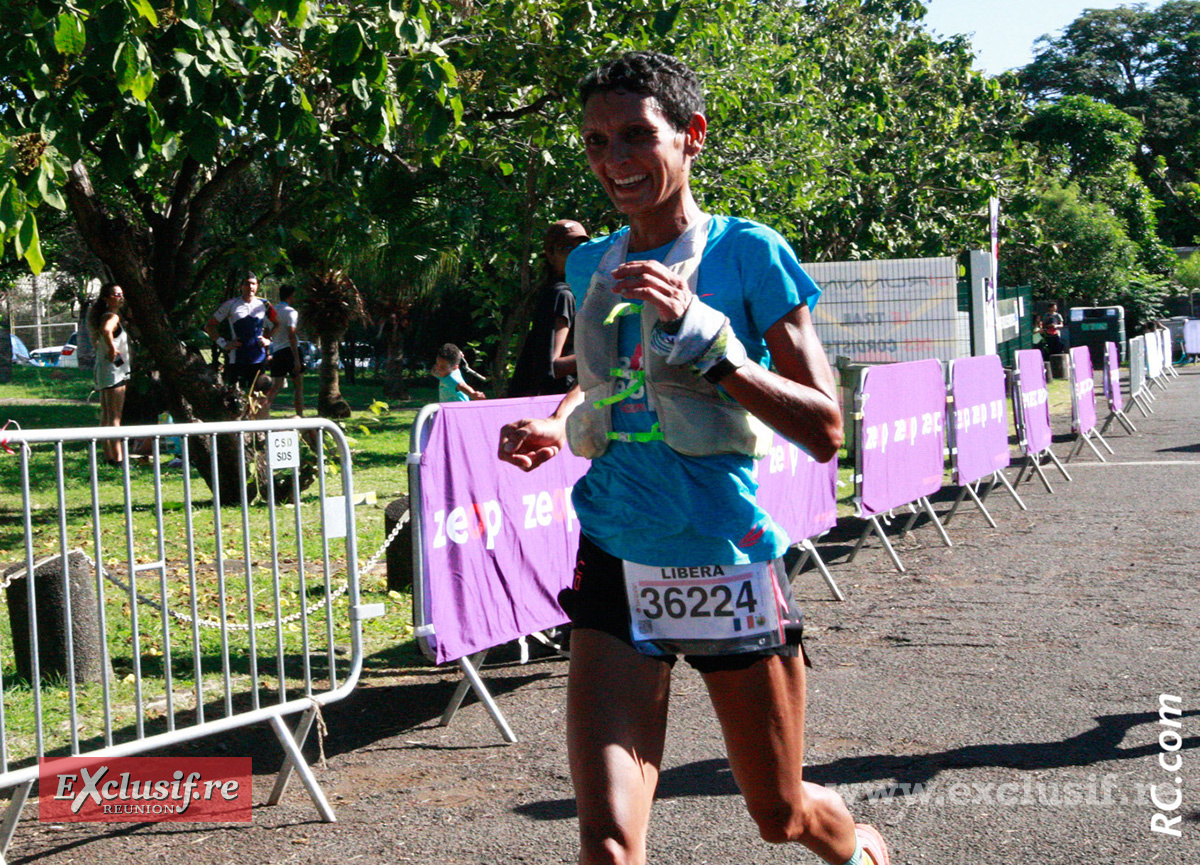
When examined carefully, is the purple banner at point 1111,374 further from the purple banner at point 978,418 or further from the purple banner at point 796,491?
the purple banner at point 796,491

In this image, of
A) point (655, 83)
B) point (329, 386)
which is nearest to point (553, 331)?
point (655, 83)

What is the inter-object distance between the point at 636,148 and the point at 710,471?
0.64 metres

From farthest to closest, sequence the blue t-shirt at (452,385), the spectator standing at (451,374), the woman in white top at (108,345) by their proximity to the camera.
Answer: the woman in white top at (108,345) → the blue t-shirt at (452,385) → the spectator standing at (451,374)

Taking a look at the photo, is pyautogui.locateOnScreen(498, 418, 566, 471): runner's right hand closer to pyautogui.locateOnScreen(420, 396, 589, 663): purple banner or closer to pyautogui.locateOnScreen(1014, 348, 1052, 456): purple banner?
pyautogui.locateOnScreen(420, 396, 589, 663): purple banner

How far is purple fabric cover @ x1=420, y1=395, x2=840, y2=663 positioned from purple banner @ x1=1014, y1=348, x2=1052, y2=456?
22.8 feet

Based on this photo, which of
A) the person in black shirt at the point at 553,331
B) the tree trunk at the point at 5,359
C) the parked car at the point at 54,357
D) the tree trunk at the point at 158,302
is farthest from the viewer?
the parked car at the point at 54,357

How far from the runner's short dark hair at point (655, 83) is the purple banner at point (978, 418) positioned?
7827mm

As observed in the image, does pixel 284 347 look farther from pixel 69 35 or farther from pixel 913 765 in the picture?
pixel 913 765

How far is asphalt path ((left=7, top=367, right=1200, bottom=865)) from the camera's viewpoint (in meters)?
3.93

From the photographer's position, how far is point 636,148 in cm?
254

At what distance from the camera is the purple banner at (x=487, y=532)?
5.03 metres

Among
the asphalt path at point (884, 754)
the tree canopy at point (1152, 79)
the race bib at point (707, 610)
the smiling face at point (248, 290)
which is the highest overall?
the tree canopy at point (1152, 79)

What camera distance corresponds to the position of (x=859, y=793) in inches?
170

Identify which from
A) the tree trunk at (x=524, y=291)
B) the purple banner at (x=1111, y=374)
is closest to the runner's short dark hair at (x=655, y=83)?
the tree trunk at (x=524, y=291)
